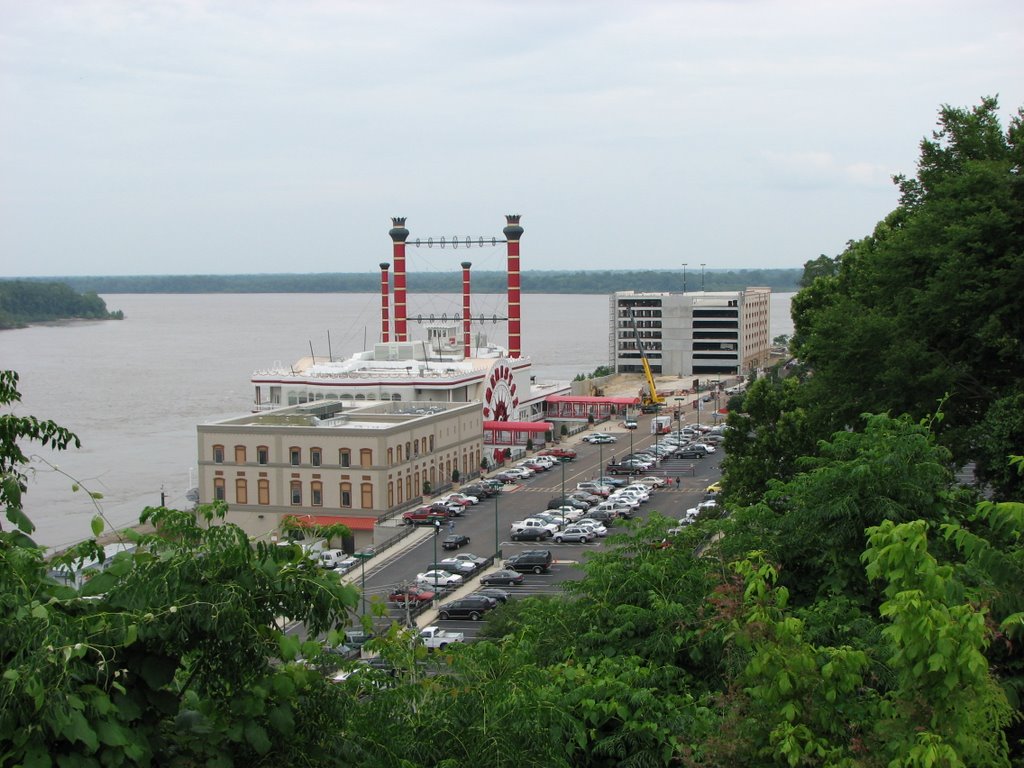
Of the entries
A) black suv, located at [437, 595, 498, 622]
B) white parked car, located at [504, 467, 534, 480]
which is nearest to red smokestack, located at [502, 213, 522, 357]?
white parked car, located at [504, 467, 534, 480]

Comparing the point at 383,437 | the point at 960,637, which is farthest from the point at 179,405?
the point at 960,637

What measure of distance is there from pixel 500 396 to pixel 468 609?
30541 mm

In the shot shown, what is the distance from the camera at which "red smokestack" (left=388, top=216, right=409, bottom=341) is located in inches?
2739

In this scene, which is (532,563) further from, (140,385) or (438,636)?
(140,385)

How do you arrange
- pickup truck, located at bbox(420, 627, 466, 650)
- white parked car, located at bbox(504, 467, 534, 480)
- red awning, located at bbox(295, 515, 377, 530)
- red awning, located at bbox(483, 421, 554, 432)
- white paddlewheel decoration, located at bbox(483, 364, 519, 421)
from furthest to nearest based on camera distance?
white paddlewheel decoration, located at bbox(483, 364, 519, 421) < red awning, located at bbox(483, 421, 554, 432) < white parked car, located at bbox(504, 467, 534, 480) < red awning, located at bbox(295, 515, 377, 530) < pickup truck, located at bbox(420, 627, 466, 650)

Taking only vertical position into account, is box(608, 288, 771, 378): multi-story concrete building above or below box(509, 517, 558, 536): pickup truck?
above

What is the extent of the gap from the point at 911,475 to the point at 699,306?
85512 millimetres

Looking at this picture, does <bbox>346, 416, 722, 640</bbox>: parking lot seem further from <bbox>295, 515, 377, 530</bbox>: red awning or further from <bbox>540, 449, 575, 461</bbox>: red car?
<bbox>295, 515, 377, 530</bbox>: red awning

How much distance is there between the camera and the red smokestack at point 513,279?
66.0 m

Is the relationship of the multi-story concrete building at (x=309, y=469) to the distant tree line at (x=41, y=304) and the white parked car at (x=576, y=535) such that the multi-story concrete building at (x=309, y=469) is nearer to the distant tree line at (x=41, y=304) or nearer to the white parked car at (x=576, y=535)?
the white parked car at (x=576, y=535)

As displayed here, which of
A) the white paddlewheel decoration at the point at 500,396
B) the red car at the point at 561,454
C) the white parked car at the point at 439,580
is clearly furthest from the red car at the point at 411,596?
the white paddlewheel decoration at the point at 500,396

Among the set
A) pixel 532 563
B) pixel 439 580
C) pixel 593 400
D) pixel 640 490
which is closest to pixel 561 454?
pixel 640 490

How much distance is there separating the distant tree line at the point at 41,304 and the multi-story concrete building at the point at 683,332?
96688mm

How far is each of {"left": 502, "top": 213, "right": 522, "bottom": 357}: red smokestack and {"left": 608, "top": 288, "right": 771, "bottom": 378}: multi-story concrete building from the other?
2693 centimetres
